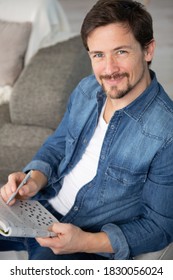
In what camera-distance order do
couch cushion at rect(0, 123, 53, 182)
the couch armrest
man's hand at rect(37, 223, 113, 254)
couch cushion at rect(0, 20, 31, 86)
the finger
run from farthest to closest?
couch cushion at rect(0, 20, 31, 86) → the couch armrest → couch cushion at rect(0, 123, 53, 182) → the finger → man's hand at rect(37, 223, 113, 254)

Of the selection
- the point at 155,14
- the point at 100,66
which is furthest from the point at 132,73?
the point at 155,14

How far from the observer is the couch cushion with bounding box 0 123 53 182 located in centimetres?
201

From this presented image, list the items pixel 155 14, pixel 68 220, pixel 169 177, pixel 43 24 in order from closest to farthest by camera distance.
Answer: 1. pixel 169 177
2. pixel 68 220
3. pixel 43 24
4. pixel 155 14

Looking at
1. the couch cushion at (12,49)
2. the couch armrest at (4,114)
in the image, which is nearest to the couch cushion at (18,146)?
the couch armrest at (4,114)

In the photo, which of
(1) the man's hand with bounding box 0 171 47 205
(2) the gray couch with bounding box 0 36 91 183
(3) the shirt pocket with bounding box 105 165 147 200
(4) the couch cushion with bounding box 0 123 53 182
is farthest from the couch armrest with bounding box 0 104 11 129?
(3) the shirt pocket with bounding box 105 165 147 200

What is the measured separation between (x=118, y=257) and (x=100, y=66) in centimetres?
48

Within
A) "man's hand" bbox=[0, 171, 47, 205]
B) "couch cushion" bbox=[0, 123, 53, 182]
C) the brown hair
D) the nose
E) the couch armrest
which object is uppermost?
the brown hair

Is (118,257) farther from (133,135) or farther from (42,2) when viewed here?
(42,2)

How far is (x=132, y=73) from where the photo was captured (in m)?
1.25

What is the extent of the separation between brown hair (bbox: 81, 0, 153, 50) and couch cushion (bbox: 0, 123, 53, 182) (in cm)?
82

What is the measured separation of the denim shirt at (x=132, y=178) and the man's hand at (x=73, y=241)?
0.03 meters

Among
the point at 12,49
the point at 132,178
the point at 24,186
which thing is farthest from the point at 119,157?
the point at 12,49

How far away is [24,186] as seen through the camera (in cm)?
136

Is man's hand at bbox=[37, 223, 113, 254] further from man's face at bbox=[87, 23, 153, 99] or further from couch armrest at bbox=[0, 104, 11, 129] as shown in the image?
couch armrest at bbox=[0, 104, 11, 129]
